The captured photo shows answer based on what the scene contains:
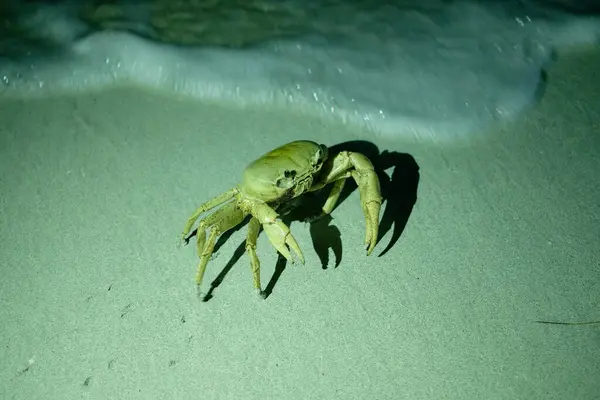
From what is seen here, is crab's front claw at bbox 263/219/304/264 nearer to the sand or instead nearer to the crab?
the crab

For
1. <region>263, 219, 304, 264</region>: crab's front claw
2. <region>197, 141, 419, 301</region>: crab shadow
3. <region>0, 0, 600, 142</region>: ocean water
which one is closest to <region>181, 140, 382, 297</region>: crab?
<region>263, 219, 304, 264</region>: crab's front claw

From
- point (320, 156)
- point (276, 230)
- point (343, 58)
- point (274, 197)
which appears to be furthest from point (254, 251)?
point (343, 58)

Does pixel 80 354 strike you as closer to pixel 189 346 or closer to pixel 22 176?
pixel 189 346

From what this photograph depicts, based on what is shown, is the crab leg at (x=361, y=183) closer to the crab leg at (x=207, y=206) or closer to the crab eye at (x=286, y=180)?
the crab eye at (x=286, y=180)

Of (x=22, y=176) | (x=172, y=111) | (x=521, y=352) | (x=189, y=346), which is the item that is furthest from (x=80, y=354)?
(x=521, y=352)

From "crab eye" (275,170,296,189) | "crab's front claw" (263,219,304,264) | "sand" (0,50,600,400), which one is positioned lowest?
"sand" (0,50,600,400)

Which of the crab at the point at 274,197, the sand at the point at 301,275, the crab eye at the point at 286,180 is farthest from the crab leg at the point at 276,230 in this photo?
the sand at the point at 301,275
